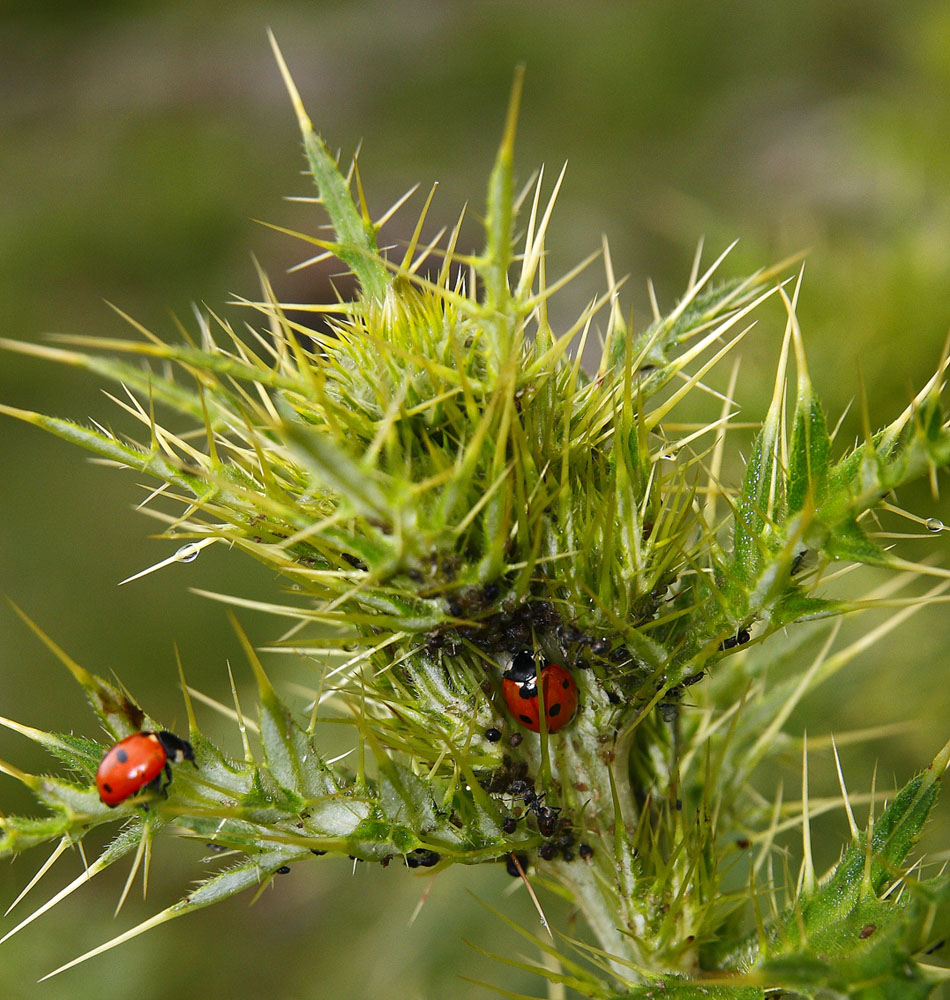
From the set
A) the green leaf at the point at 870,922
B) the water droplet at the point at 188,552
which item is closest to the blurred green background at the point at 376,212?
the green leaf at the point at 870,922

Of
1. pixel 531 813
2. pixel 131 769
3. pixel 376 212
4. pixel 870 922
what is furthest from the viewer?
pixel 376 212

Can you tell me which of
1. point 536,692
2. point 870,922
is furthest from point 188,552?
point 870,922

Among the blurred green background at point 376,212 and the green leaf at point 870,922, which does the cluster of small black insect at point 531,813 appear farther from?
the blurred green background at point 376,212

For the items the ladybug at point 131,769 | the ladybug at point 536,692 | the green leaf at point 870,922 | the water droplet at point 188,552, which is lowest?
the green leaf at point 870,922

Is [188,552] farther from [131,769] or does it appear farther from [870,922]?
[870,922]

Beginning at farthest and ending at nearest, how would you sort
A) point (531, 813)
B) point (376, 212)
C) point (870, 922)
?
point (376, 212) → point (531, 813) → point (870, 922)

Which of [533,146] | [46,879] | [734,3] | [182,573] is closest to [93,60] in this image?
[533,146]

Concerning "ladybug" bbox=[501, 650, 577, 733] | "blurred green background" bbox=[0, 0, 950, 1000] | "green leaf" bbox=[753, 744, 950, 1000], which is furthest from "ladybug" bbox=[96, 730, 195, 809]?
"blurred green background" bbox=[0, 0, 950, 1000]
